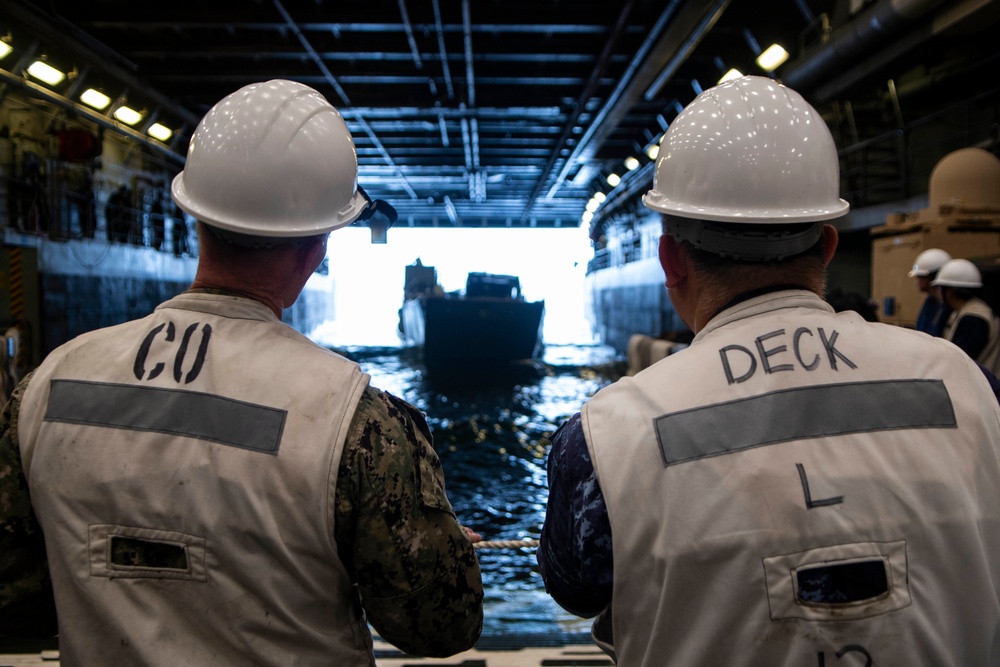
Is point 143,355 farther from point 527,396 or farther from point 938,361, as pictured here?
point 527,396


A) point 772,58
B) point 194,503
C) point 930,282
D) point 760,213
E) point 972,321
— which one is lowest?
point 194,503

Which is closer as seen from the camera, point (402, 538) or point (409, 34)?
point (402, 538)

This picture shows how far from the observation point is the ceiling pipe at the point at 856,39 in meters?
7.45

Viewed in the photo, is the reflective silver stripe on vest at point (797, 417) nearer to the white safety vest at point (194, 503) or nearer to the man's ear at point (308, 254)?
the white safety vest at point (194, 503)

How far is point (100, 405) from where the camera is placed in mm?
1369

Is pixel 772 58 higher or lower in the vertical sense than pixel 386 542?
higher

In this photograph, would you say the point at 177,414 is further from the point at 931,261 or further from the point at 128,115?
the point at 128,115

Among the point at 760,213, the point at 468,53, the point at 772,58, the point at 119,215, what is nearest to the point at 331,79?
the point at 468,53

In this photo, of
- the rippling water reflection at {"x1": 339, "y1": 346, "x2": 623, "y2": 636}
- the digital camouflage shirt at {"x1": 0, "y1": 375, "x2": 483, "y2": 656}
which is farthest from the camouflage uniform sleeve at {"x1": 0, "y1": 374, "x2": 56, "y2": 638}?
the rippling water reflection at {"x1": 339, "y1": 346, "x2": 623, "y2": 636}

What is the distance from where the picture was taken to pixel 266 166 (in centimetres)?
155

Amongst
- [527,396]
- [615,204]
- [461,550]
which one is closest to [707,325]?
[461,550]

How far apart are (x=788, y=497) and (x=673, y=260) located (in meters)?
0.57

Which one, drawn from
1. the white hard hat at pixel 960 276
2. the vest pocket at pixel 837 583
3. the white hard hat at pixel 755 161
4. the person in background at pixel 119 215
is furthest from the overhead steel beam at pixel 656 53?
the person in background at pixel 119 215

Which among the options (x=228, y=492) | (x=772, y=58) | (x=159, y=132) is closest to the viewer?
(x=228, y=492)
